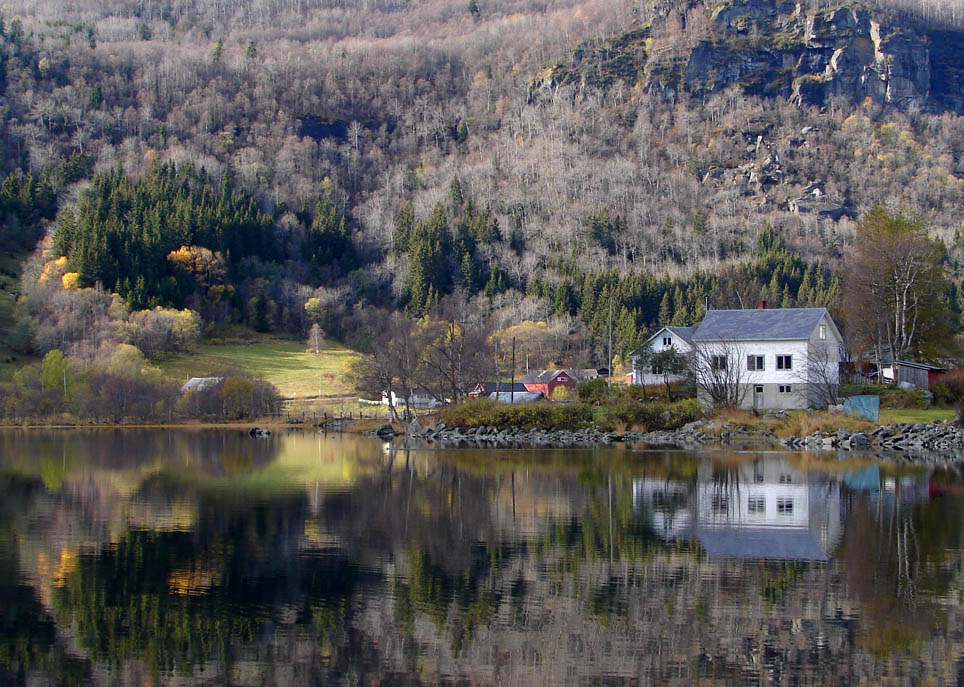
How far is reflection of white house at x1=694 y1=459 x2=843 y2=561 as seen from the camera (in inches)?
750

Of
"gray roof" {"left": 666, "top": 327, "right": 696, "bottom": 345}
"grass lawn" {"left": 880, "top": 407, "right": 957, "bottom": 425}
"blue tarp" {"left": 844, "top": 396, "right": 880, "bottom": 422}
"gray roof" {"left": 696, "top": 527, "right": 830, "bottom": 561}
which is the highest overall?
"gray roof" {"left": 666, "top": 327, "right": 696, "bottom": 345}

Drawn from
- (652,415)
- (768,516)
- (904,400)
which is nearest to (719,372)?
(652,415)

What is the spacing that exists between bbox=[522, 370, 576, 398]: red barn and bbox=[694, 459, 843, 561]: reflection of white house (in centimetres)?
5724

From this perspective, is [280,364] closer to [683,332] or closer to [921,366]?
[683,332]

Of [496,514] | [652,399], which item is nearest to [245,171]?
[652,399]

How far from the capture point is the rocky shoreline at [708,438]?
1706 inches

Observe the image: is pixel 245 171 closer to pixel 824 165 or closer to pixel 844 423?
pixel 824 165

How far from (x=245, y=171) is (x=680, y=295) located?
84.9 meters

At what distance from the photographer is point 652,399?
57.8 m

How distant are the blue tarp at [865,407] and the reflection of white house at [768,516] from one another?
1716 centimetres

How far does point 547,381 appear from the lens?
299 ft

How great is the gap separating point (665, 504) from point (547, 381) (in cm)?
6611

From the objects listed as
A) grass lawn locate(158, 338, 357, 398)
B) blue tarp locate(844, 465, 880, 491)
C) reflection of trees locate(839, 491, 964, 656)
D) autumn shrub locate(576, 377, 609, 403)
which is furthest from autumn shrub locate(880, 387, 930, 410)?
grass lawn locate(158, 338, 357, 398)

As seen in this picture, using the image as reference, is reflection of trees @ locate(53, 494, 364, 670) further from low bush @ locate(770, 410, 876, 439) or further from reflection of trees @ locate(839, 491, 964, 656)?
low bush @ locate(770, 410, 876, 439)
